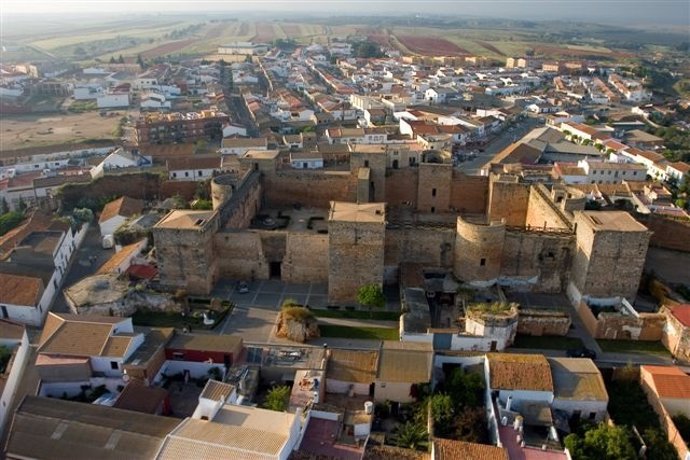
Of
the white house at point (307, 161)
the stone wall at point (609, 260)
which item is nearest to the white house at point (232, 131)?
the white house at point (307, 161)

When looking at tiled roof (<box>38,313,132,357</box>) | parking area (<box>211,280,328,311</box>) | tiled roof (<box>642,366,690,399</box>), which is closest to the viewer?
tiled roof (<box>642,366,690,399</box>)

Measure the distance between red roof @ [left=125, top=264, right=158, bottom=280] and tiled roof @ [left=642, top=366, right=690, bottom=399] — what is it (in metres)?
22.3

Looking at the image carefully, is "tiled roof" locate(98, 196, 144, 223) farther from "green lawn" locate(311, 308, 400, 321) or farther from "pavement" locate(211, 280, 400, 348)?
"green lawn" locate(311, 308, 400, 321)

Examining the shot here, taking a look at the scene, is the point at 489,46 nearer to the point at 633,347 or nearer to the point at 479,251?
the point at 479,251

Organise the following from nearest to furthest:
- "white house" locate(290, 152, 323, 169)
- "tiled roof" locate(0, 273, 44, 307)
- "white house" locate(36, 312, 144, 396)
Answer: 1. "white house" locate(36, 312, 144, 396)
2. "tiled roof" locate(0, 273, 44, 307)
3. "white house" locate(290, 152, 323, 169)

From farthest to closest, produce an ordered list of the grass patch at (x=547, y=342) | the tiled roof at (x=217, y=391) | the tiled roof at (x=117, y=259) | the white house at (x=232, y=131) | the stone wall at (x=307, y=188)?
the white house at (x=232, y=131)
the stone wall at (x=307, y=188)
the tiled roof at (x=117, y=259)
the grass patch at (x=547, y=342)
the tiled roof at (x=217, y=391)

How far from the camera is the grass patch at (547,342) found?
2372cm

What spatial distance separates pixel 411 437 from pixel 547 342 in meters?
8.69

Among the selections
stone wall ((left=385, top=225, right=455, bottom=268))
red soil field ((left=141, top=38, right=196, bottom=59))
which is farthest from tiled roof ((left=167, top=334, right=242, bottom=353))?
red soil field ((left=141, top=38, right=196, bottom=59))

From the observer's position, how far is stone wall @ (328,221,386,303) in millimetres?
25453

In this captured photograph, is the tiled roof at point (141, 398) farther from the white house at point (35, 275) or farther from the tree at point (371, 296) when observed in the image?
the tree at point (371, 296)

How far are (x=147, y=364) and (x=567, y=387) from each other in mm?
14948

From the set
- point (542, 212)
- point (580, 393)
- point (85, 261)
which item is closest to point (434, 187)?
→ point (542, 212)

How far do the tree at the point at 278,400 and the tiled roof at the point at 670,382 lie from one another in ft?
43.1
